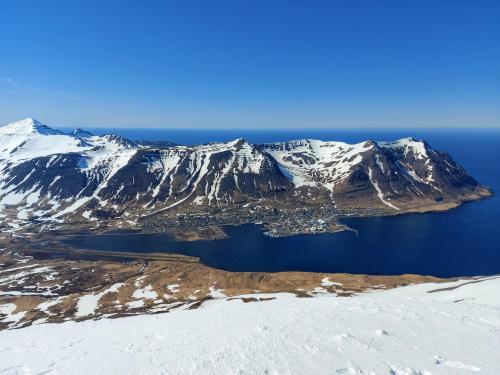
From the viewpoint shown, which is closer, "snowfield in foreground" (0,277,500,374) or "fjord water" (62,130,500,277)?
"snowfield in foreground" (0,277,500,374)

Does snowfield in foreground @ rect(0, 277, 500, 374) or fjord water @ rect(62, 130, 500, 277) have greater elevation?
snowfield in foreground @ rect(0, 277, 500, 374)

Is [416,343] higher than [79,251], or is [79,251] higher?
[416,343]

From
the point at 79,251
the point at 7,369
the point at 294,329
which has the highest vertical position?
the point at 294,329

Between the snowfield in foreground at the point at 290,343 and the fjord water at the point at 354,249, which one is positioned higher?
the snowfield in foreground at the point at 290,343

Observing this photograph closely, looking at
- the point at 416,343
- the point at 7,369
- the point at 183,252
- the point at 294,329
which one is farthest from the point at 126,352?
the point at 183,252

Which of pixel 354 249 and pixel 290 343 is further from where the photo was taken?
pixel 354 249

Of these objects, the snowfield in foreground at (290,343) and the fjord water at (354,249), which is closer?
the snowfield in foreground at (290,343)

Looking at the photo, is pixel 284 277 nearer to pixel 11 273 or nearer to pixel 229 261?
pixel 229 261

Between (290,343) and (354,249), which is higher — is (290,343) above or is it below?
above
